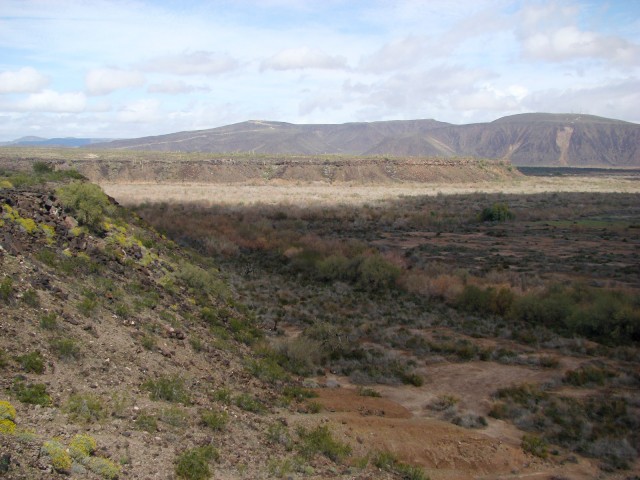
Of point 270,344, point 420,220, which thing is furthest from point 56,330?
point 420,220

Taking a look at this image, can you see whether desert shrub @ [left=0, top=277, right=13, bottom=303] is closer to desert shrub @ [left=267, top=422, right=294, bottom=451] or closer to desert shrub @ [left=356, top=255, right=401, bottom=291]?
desert shrub @ [left=267, top=422, right=294, bottom=451]

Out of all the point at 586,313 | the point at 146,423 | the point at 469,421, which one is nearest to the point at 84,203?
the point at 146,423

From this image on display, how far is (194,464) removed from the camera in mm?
6906

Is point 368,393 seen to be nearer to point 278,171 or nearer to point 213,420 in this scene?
point 213,420

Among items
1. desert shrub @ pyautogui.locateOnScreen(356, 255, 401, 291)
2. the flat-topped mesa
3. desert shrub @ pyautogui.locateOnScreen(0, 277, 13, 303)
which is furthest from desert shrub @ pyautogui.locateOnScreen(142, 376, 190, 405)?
the flat-topped mesa

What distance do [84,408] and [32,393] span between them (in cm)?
71

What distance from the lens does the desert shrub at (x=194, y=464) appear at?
6.75 m

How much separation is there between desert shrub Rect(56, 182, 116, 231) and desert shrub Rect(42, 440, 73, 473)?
10815 millimetres

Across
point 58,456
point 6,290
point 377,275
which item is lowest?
point 377,275

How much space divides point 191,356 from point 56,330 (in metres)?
3.01

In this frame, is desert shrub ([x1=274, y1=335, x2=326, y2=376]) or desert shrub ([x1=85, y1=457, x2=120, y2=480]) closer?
desert shrub ([x1=85, y1=457, x2=120, y2=480])

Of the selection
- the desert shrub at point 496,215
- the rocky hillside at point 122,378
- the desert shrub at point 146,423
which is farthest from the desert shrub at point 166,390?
the desert shrub at point 496,215

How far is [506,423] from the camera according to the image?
439 inches

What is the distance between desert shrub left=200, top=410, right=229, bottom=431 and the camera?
8406mm
